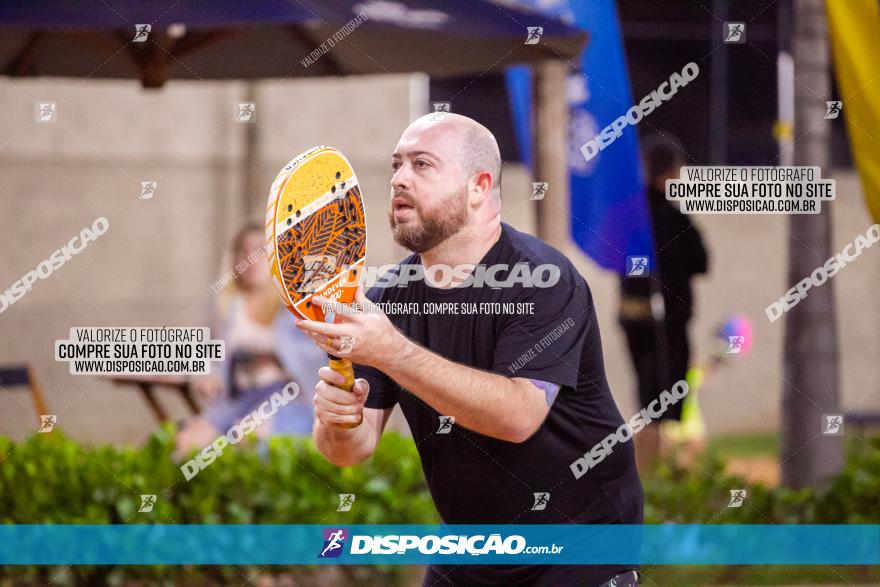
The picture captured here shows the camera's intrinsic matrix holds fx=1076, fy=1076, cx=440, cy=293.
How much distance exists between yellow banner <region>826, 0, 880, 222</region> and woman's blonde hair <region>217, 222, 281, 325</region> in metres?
2.79

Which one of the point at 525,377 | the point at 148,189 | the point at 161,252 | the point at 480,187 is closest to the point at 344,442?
the point at 525,377

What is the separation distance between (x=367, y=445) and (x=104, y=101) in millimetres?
3912

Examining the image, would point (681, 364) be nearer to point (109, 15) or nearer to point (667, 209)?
point (667, 209)

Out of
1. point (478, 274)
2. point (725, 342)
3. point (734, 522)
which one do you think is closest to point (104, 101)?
point (478, 274)

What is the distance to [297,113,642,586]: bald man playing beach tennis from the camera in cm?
330

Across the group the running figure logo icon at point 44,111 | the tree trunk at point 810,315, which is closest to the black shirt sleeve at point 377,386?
the running figure logo icon at point 44,111

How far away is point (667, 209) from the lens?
4.73 meters

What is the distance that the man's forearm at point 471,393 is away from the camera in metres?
3.17

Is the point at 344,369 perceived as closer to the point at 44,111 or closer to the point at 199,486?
the point at 199,486

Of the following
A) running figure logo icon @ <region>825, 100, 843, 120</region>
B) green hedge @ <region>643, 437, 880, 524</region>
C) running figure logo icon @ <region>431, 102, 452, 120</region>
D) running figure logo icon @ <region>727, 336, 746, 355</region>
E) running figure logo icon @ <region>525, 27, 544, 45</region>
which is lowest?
green hedge @ <region>643, 437, 880, 524</region>

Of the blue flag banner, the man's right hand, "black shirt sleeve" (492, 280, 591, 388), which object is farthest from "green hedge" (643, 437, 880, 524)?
the man's right hand

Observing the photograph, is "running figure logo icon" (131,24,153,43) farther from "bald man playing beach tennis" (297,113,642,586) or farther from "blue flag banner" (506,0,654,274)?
"blue flag banner" (506,0,654,274)

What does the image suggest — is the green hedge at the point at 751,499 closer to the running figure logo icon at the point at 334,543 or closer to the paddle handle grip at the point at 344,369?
the running figure logo icon at the point at 334,543

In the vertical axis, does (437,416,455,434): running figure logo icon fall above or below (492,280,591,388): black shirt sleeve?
below
